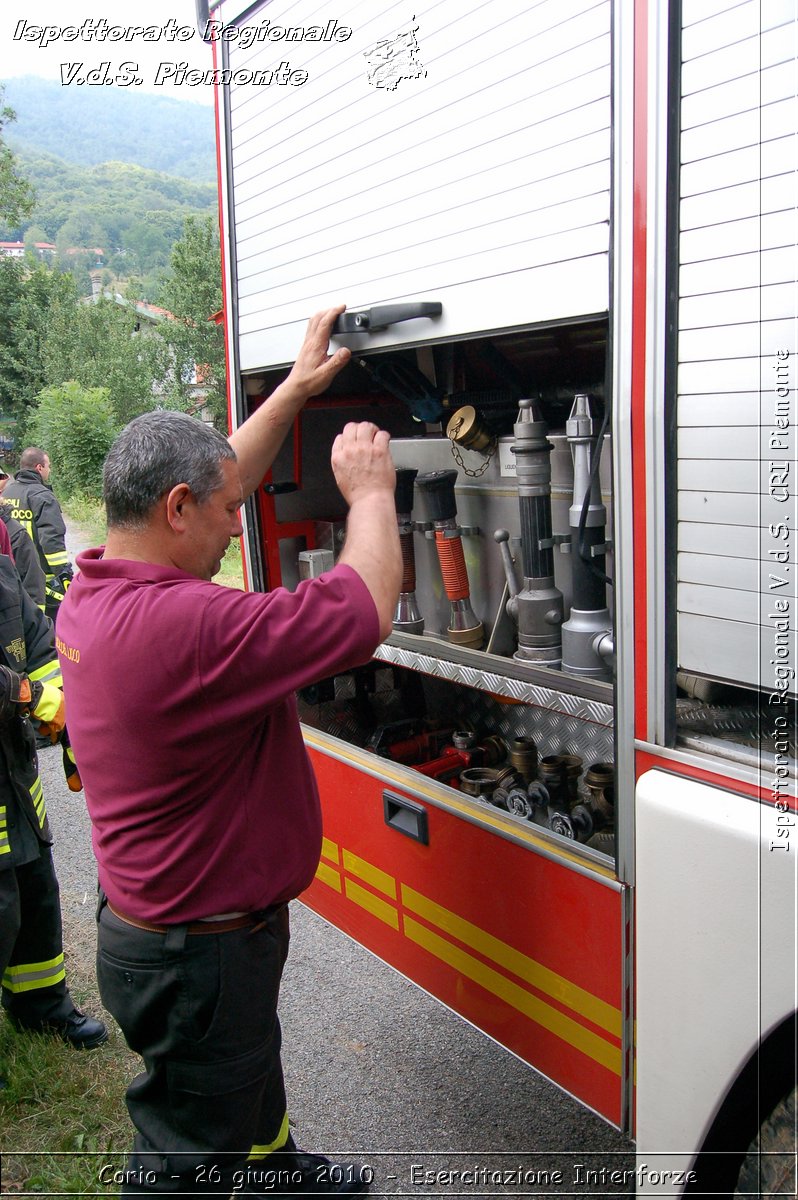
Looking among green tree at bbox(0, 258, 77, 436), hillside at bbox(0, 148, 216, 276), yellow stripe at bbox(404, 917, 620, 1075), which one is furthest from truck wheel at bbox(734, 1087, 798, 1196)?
hillside at bbox(0, 148, 216, 276)

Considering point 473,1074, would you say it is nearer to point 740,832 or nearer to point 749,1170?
point 749,1170

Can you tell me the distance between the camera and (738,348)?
1287 millimetres

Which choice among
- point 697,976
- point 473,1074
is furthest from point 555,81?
point 473,1074

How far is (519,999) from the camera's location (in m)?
1.92

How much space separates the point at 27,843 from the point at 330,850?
910mm

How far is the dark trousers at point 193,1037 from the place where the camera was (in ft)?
5.58

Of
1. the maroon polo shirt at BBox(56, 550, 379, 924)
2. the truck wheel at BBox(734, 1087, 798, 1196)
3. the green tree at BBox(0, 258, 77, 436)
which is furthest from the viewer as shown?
the green tree at BBox(0, 258, 77, 436)

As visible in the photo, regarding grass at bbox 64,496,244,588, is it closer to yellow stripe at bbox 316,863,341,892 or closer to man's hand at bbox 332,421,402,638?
yellow stripe at bbox 316,863,341,892

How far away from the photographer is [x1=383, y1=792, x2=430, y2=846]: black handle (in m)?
2.12

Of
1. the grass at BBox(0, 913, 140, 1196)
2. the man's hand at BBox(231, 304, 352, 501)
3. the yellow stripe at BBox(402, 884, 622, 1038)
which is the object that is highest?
the man's hand at BBox(231, 304, 352, 501)

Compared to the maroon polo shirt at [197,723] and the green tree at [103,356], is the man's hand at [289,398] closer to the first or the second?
the maroon polo shirt at [197,723]

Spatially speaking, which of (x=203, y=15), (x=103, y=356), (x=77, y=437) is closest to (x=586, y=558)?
(x=203, y=15)

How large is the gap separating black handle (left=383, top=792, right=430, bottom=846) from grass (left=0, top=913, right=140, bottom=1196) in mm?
1151

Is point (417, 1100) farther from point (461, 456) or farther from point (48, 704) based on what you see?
point (461, 456)
